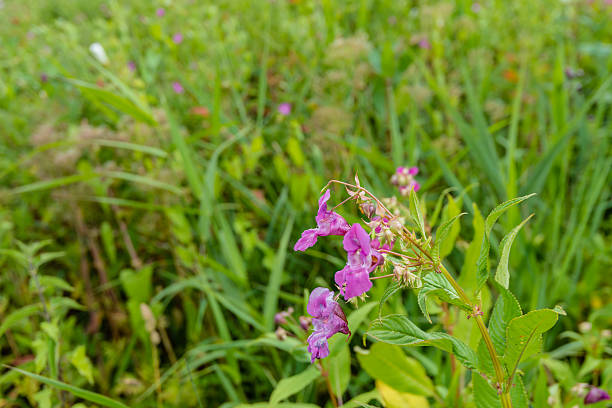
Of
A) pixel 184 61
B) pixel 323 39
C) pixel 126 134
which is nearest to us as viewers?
pixel 126 134

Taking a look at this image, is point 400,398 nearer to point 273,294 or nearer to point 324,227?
point 273,294

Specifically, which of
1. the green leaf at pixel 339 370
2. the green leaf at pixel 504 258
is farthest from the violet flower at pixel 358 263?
the green leaf at pixel 339 370

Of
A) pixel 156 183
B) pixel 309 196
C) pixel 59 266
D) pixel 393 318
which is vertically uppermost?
pixel 393 318

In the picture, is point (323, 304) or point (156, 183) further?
point (156, 183)

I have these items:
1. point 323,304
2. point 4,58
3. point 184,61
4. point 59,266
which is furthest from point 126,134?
point 4,58

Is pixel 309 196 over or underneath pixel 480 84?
underneath

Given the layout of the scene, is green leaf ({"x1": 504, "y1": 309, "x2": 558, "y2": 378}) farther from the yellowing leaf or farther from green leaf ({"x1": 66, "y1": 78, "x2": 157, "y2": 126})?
green leaf ({"x1": 66, "y1": 78, "x2": 157, "y2": 126})

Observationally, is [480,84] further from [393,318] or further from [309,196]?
[393,318]
